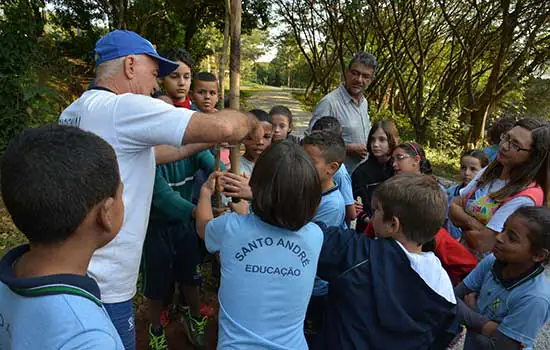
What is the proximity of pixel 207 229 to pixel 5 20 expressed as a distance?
27.0 ft

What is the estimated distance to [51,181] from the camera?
1011 millimetres

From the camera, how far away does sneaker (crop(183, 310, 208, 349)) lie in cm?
294

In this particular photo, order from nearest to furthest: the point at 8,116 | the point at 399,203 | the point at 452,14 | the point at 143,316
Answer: the point at 399,203, the point at 143,316, the point at 8,116, the point at 452,14

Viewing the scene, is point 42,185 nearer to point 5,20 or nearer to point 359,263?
point 359,263

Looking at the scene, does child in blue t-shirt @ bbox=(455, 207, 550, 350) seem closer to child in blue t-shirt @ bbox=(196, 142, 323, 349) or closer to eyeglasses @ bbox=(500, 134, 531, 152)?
eyeglasses @ bbox=(500, 134, 531, 152)

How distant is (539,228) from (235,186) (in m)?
1.51

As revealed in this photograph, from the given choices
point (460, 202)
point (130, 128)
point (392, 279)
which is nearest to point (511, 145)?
point (460, 202)

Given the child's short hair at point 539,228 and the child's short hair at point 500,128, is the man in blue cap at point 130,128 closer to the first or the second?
the child's short hair at point 539,228

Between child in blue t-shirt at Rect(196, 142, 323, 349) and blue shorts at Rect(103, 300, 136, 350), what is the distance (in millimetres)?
510

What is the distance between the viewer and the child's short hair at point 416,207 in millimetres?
1770

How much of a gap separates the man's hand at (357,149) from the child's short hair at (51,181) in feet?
10.8

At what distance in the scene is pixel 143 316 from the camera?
3.43 metres

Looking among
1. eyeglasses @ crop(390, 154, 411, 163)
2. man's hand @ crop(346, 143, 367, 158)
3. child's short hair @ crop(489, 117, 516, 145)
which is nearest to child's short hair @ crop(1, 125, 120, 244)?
eyeglasses @ crop(390, 154, 411, 163)

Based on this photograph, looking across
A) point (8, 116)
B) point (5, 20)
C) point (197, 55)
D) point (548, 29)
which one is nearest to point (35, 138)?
point (8, 116)
